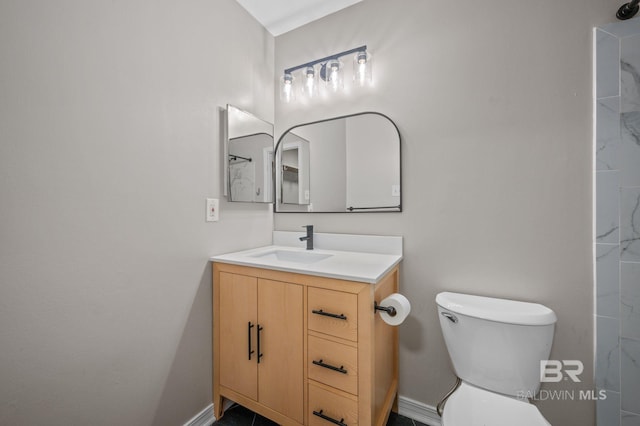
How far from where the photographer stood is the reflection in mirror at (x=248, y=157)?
155cm

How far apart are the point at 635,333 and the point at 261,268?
62.9 inches

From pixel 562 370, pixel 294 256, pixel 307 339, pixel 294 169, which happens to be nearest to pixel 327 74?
pixel 294 169

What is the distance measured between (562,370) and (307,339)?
3.80ft

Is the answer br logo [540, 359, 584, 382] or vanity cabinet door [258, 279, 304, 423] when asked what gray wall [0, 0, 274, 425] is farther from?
br logo [540, 359, 584, 382]

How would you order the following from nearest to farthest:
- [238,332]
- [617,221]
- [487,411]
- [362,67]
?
[487,411] < [617,221] < [238,332] < [362,67]

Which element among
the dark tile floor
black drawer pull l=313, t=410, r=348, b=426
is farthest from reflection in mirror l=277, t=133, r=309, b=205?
the dark tile floor

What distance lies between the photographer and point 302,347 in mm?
1167

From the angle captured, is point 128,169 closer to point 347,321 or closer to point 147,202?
point 147,202

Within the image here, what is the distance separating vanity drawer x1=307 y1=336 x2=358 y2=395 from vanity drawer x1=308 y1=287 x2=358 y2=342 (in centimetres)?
5

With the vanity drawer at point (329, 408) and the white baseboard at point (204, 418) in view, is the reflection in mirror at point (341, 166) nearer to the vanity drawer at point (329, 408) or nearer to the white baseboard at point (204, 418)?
the vanity drawer at point (329, 408)

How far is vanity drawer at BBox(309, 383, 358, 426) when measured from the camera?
106 centimetres

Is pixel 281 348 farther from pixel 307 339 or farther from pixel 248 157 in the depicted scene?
pixel 248 157

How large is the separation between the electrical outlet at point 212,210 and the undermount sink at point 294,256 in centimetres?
32

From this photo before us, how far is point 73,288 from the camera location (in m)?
0.94
